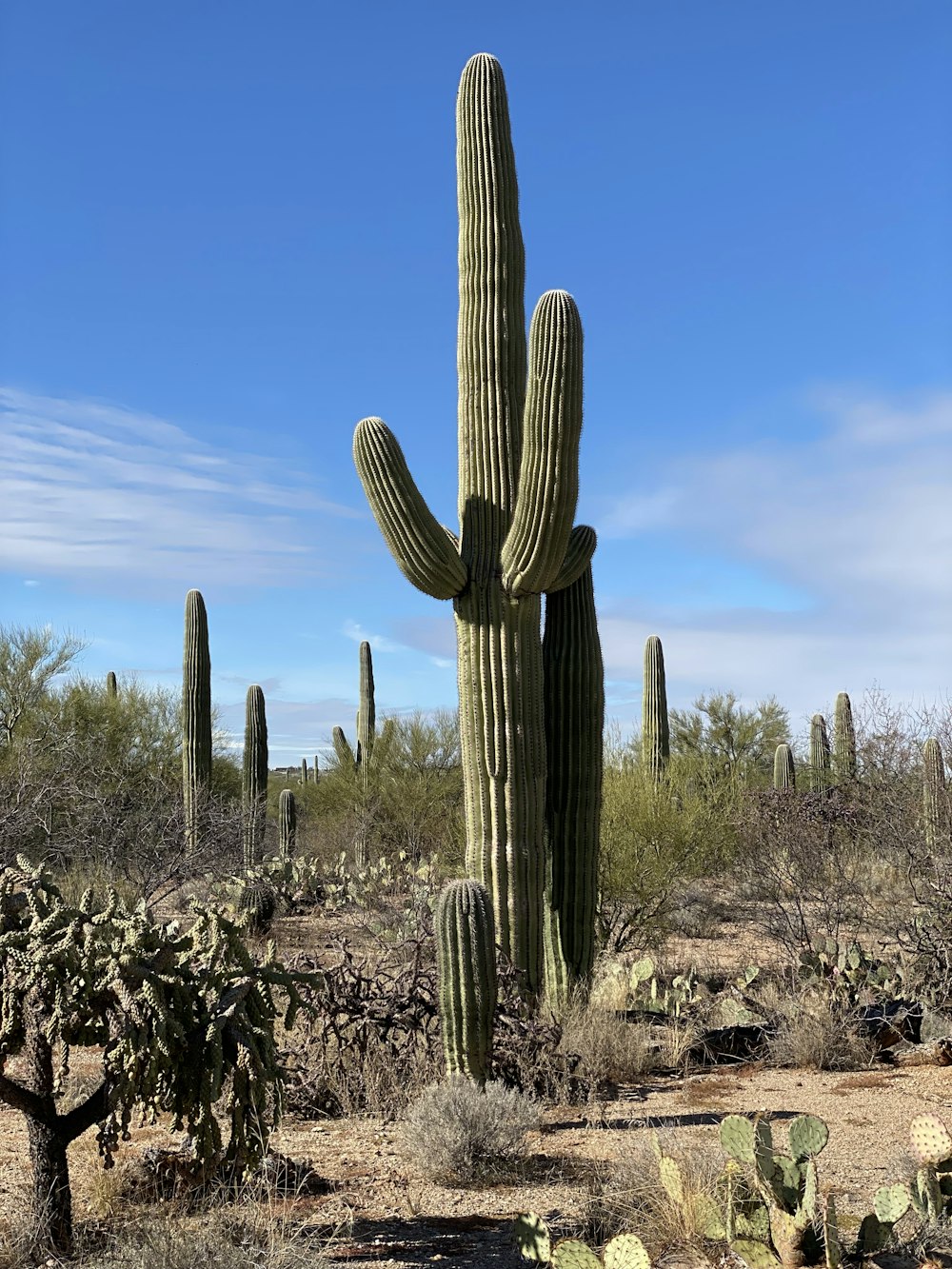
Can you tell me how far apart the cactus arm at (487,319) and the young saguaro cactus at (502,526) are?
0.01 metres

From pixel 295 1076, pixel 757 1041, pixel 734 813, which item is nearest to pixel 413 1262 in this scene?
pixel 295 1076

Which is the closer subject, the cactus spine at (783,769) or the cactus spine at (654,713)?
the cactus spine at (654,713)

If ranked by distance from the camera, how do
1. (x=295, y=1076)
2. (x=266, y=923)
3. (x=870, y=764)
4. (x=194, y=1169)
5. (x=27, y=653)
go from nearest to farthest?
(x=194, y=1169) → (x=295, y=1076) → (x=870, y=764) → (x=266, y=923) → (x=27, y=653)

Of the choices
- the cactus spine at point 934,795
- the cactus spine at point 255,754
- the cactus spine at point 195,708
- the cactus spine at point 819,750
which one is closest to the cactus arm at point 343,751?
the cactus spine at point 255,754

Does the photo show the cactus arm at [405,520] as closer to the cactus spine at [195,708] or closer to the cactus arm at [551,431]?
the cactus arm at [551,431]

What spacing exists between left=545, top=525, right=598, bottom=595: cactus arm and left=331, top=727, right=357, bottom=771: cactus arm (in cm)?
1596

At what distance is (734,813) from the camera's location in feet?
53.8

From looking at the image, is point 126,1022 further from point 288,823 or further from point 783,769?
point 783,769

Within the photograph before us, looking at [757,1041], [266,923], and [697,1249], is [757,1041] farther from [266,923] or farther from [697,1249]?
[266,923]

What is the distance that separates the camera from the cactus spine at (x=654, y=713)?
17.8 metres

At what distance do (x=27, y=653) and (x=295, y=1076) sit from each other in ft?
50.9

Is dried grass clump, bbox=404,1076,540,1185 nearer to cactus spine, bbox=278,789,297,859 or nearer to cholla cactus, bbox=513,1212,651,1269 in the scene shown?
cholla cactus, bbox=513,1212,651,1269

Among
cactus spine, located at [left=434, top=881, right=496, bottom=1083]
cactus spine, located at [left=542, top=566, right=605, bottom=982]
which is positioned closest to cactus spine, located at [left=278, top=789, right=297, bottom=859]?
cactus spine, located at [left=542, top=566, right=605, bottom=982]

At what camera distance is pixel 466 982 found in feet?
23.6
